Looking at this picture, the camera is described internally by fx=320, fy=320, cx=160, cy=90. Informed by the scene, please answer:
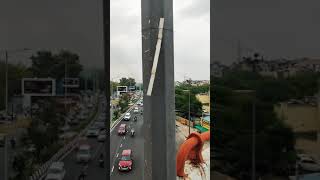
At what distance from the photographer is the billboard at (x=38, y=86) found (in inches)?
87.0

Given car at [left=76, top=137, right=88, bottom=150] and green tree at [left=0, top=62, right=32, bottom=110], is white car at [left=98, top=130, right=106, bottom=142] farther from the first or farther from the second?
green tree at [left=0, top=62, right=32, bottom=110]

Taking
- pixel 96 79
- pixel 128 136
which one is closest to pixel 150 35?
pixel 96 79

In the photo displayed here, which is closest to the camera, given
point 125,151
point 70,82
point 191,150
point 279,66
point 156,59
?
point 156,59

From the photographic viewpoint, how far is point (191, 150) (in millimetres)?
2889

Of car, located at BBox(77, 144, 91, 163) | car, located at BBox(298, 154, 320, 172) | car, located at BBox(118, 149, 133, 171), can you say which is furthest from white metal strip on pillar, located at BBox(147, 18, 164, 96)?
car, located at BBox(118, 149, 133, 171)

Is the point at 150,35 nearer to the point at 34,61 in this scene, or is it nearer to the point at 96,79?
the point at 96,79

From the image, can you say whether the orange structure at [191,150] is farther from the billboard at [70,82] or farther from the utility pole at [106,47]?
the billboard at [70,82]

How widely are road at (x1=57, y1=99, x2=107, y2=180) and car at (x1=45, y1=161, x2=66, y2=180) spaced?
4 centimetres

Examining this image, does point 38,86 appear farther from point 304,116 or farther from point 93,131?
point 304,116

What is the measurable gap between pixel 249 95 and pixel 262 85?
114 mm

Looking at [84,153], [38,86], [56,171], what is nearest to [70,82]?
[38,86]

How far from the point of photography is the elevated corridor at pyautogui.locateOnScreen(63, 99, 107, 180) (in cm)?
230

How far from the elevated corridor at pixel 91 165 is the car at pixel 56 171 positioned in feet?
0.14

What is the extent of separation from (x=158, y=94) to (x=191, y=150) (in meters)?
0.98
